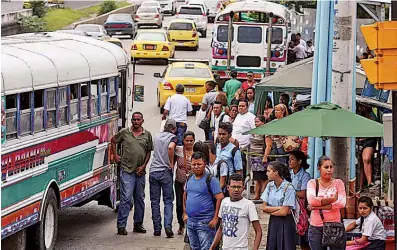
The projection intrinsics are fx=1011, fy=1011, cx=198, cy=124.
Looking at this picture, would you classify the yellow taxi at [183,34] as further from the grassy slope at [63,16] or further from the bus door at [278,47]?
the bus door at [278,47]

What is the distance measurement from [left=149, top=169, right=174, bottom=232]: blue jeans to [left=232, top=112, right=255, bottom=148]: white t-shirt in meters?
1.92

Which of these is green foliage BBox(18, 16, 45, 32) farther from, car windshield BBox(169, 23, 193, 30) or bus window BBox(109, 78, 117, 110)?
bus window BBox(109, 78, 117, 110)

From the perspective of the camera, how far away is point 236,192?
10500 millimetres

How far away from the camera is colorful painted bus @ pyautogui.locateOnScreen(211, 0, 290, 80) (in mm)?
31203

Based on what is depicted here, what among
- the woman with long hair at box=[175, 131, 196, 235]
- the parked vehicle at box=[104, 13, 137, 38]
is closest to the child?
the woman with long hair at box=[175, 131, 196, 235]

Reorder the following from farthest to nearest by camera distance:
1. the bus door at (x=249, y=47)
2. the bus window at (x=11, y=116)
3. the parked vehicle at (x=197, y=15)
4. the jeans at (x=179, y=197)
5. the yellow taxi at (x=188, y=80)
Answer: the parked vehicle at (x=197, y=15) < the bus door at (x=249, y=47) < the yellow taxi at (x=188, y=80) < the jeans at (x=179, y=197) < the bus window at (x=11, y=116)

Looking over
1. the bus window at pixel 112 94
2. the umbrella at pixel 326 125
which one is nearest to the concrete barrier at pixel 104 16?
the bus window at pixel 112 94

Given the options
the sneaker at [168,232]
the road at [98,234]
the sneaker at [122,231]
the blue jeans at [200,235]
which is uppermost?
the blue jeans at [200,235]

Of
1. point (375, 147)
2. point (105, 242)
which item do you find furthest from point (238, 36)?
point (105, 242)

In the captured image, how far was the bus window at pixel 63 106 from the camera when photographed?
Result: 13562 mm

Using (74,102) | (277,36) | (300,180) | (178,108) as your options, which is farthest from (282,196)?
(277,36)

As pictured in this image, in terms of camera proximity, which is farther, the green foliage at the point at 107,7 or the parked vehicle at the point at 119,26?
the green foliage at the point at 107,7

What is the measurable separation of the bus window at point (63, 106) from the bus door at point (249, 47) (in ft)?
58.6

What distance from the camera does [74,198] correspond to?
14.2m
